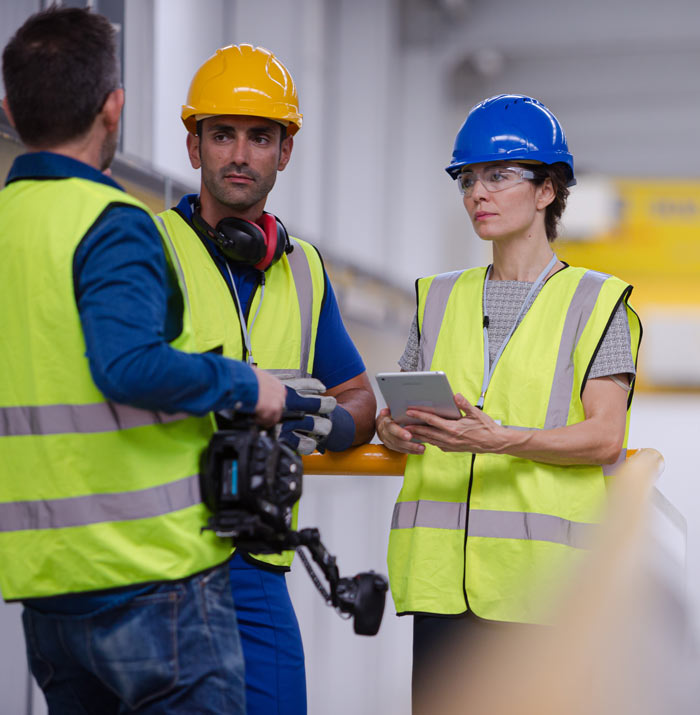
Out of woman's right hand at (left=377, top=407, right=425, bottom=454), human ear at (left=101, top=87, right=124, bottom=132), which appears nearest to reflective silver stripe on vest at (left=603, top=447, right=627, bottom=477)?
woman's right hand at (left=377, top=407, right=425, bottom=454)

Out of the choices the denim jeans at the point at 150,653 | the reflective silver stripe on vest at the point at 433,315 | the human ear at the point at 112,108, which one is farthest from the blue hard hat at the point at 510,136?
the denim jeans at the point at 150,653

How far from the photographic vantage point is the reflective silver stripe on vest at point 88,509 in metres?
1.41

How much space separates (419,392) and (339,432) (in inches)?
10.7

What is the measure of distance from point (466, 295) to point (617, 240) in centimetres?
1044

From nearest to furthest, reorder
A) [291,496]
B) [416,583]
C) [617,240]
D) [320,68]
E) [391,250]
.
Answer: [291,496]
[416,583]
[320,68]
[391,250]
[617,240]

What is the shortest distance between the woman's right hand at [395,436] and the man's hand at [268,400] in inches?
19.6

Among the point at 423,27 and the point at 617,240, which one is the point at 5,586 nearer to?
the point at 423,27

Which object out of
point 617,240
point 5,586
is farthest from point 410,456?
point 617,240

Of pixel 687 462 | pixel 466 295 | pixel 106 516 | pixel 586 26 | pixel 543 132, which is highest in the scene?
pixel 586 26

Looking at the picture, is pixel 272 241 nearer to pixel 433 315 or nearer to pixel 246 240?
pixel 246 240

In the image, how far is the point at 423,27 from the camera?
9.56 metres

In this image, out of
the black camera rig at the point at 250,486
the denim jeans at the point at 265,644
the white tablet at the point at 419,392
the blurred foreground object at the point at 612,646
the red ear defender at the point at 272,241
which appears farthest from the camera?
the red ear defender at the point at 272,241

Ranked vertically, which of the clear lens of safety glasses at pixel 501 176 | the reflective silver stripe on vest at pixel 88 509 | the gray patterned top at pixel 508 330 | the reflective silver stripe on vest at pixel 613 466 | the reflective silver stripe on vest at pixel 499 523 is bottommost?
the reflective silver stripe on vest at pixel 499 523

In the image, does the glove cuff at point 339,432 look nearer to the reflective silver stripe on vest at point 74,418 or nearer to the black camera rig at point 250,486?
the black camera rig at point 250,486
